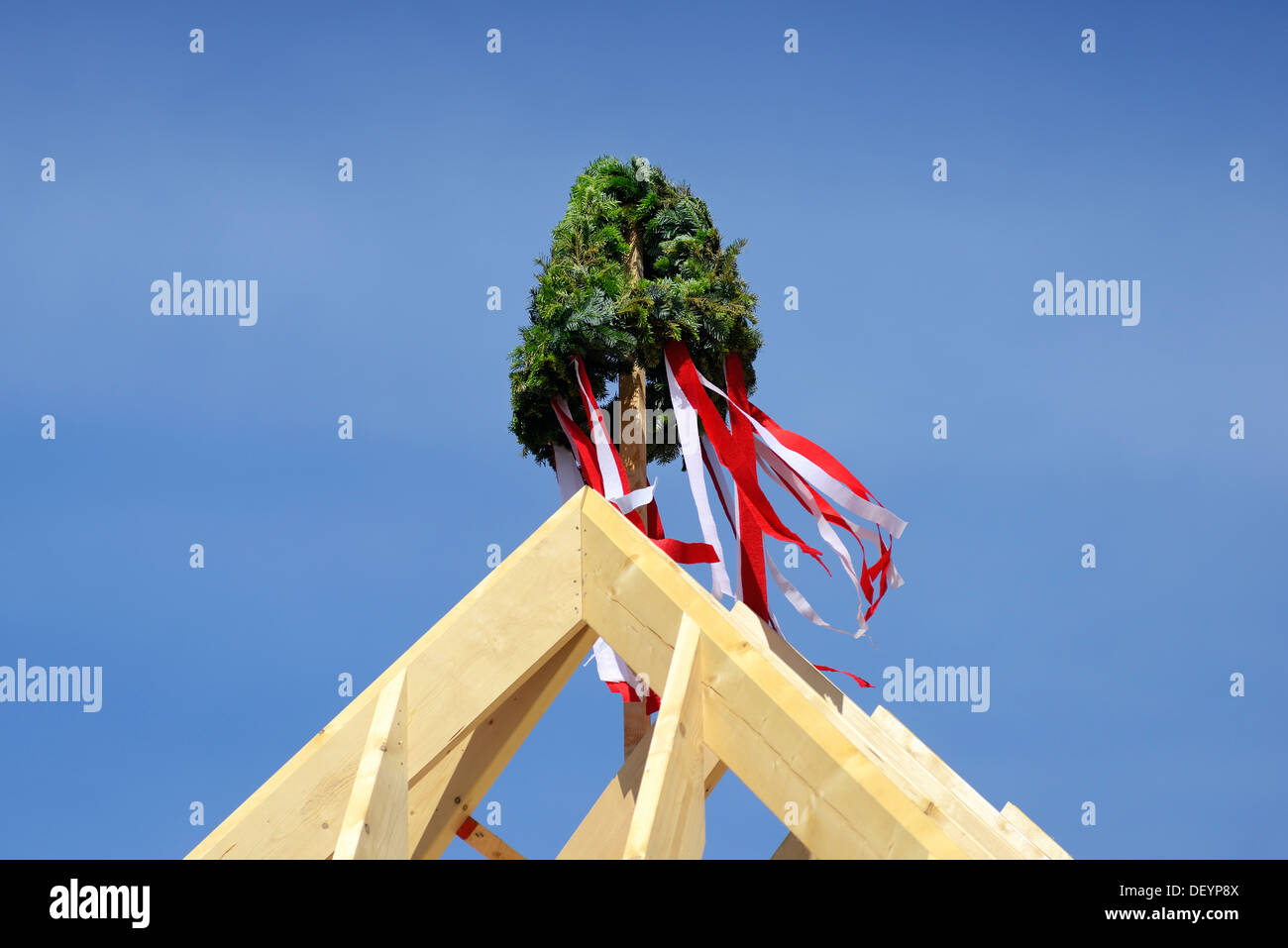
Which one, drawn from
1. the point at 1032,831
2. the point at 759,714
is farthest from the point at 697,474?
the point at 1032,831

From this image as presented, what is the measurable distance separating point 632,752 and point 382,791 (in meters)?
1.67

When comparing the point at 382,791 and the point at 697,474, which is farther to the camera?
the point at 697,474

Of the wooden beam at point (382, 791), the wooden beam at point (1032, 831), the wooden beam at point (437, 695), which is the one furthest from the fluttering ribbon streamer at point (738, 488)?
the wooden beam at point (1032, 831)

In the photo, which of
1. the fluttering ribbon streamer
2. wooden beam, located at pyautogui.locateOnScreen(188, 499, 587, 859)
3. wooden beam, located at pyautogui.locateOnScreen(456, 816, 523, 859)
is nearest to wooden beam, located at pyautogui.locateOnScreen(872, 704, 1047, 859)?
the fluttering ribbon streamer

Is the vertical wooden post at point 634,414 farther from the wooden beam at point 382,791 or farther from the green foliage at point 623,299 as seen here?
the wooden beam at point 382,791

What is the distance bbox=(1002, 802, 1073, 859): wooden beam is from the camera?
7766 millimetres

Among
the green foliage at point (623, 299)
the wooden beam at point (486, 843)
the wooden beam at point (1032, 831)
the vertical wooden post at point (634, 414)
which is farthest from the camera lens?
the wooden beam at point (1032, 831)

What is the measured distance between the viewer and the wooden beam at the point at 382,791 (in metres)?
5.21

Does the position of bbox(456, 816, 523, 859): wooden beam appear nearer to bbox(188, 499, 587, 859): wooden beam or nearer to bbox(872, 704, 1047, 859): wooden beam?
bbox(188, 499, 587, 859): wooden beam

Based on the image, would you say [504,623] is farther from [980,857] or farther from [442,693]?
[980,857]

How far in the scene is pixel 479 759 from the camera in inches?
264

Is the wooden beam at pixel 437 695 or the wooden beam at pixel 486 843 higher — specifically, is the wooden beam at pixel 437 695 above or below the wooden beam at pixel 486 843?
above

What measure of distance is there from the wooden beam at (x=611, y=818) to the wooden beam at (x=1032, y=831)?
7.82 feet

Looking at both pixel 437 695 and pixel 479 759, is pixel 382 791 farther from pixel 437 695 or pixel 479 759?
pixel 479 759
